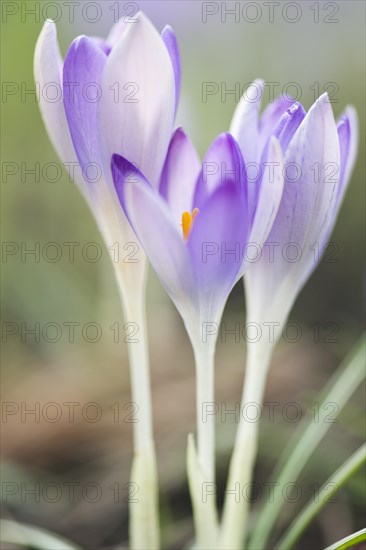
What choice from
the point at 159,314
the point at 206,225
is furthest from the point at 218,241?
the point at 159,314

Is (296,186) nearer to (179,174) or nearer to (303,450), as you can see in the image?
(179,174)

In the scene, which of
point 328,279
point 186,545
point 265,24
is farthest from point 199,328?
point 265,24

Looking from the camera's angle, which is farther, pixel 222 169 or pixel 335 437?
pixel 335 437

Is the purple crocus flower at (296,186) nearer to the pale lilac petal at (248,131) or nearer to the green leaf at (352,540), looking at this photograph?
the pale lilac petal at (248,131)

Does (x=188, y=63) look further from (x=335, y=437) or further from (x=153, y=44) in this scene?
(x=153, y=44)

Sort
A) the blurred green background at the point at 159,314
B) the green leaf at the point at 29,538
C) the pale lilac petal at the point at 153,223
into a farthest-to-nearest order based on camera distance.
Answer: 1. the blurred green background at the point at 159,314
2. the green leaf at the point at 29,538
3. the pale lilac petal at the point at 153,223

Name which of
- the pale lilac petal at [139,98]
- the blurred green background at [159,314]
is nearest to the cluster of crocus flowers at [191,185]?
the pale lilac petal at [139,98]

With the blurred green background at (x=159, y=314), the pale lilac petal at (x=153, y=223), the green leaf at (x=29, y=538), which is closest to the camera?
the pale lilac petal at (x=153, y=223)
